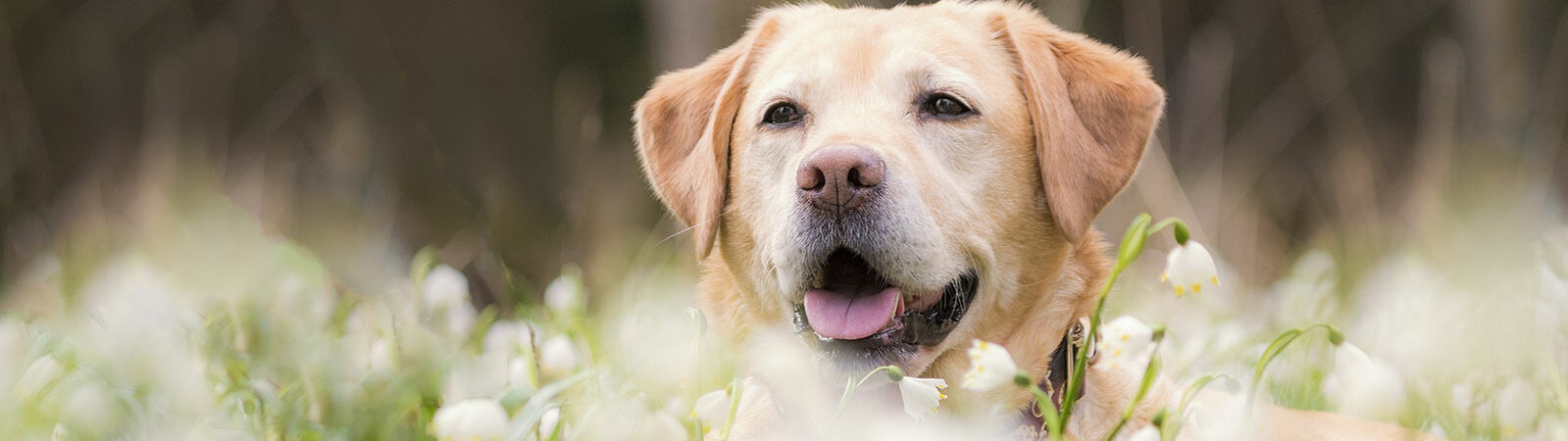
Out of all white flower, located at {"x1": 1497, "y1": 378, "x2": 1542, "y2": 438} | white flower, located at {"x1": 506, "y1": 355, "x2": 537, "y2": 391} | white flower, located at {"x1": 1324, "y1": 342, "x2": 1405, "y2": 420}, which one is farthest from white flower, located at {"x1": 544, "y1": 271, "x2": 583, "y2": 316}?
white flower, located at {"x1": 1497, "y1": 378, "x2": 1542, "y2": 438}

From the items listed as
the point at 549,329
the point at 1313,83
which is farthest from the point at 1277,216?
the point at 549,329

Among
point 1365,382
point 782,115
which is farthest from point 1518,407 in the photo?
point 782,115

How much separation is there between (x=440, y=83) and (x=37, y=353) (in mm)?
7004

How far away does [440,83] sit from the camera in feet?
30.1

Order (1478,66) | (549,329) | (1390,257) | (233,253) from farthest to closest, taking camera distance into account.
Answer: (1478,66), (1390,257), (549,329), (233,253)

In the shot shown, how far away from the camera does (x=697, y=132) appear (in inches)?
129

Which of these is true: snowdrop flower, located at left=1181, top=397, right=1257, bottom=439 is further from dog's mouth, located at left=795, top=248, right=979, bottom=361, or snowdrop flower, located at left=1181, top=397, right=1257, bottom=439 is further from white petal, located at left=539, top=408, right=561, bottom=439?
white petal, located at left=539, top=408, right=561, bottom=439

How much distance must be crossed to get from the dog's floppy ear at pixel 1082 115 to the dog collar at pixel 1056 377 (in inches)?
8.8

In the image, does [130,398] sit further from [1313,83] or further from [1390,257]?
[1313,83]

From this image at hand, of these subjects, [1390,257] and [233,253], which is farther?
[1390,257]

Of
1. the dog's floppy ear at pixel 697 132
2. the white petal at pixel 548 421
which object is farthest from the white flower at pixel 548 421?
the dog's floppy ear at pixel 697 132

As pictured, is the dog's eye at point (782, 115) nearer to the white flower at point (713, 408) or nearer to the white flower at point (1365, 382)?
the white flower at point (713, 408)

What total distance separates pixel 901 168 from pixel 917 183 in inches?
2.0

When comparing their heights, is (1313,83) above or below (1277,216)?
above
